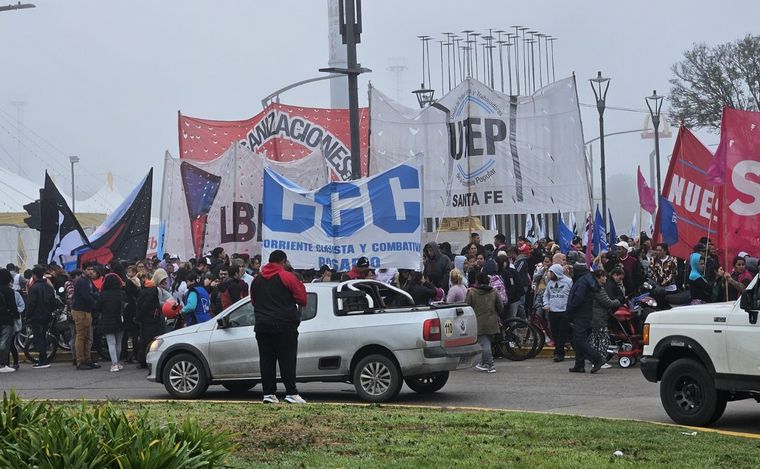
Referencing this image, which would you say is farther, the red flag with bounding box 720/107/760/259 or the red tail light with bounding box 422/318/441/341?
the red flag with bounding box 720/107/760/259

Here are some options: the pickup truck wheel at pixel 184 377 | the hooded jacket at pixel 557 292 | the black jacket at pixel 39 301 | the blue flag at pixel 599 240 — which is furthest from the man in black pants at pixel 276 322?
the blue flag at pixel 599 240

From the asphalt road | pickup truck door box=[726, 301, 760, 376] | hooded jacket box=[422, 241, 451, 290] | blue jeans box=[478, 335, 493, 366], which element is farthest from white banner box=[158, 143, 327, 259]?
pickup truck door box=[726, 301, 760, 376]

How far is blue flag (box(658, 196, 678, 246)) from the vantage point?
2322 cm

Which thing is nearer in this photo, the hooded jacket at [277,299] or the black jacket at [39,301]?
the hooded jacket at [277,299]

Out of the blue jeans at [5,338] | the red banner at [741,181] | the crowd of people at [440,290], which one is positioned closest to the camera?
the red banner at [741,181]

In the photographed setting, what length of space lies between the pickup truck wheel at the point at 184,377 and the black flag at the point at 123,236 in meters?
10.5

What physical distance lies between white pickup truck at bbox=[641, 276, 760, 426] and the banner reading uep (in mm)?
7709

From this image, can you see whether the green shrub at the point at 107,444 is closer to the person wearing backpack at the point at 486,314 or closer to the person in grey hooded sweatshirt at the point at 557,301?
the person wearing backpack at the point at 486,314

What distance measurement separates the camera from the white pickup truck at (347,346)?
49.5ft

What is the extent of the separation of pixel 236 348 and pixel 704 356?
237 inches

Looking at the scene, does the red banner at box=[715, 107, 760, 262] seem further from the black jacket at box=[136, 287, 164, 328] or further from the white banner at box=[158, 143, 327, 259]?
the white banner at box=[158, 143, 327, 259]

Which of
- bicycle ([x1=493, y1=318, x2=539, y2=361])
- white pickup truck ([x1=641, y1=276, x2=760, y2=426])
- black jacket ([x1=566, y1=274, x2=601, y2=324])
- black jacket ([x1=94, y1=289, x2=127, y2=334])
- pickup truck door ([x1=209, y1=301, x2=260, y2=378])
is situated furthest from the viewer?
black jacket ([x1=94, y1=289, x2=127, y2=334])

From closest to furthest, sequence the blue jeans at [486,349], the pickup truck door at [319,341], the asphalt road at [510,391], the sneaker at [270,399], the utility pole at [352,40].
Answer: the asphalt road at [510,391] → the sneaker at [270,399] → the pickup truck door at [319,341] → the blue jeans at [486,349] → the utility pole at [352,40]

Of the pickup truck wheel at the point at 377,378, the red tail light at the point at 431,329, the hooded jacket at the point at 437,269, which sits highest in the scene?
the hooded jacket at the point at 437,269
